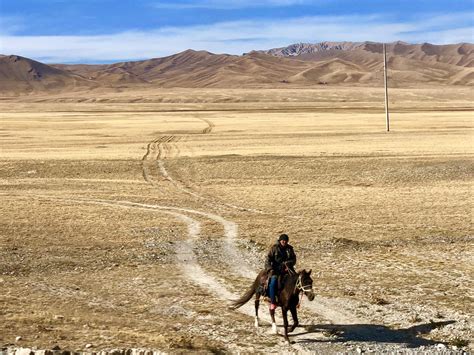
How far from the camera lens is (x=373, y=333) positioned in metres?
15.5

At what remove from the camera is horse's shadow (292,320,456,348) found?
49.0ft

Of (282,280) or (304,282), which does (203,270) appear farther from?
(304,282)

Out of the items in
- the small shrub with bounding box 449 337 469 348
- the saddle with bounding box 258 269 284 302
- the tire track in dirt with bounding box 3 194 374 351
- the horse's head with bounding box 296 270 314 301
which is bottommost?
the tire track in dirt with bounding box 3 194 374 351

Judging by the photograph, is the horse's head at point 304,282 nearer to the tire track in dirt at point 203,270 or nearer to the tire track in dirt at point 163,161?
the tire track in dirt at point 203,270

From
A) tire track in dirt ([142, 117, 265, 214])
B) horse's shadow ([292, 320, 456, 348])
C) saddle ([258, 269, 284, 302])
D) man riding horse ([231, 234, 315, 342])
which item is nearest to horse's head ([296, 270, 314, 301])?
man riding horse ([231, 234, 315, 342])

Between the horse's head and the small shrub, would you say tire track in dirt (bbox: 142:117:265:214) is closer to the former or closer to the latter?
the small shrub

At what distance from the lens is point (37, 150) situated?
66438 millimetres

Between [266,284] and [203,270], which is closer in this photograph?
[266,284]

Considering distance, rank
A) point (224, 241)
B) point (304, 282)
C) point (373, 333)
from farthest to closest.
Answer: point (224, 241) < point (373, 333) < point (304, 282)

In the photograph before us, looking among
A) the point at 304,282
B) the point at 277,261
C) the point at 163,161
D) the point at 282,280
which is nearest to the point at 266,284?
the point at 282,280

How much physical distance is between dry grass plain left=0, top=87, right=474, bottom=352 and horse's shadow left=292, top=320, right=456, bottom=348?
0.05 meters

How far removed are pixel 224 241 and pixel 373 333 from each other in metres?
12.5

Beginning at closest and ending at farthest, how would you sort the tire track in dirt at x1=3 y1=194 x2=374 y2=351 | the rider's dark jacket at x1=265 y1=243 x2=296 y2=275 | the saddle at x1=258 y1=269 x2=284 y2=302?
the saddle at x1=258 y1=269 x2=284 y2=302 < the rider's dark jacket at x1=265 y1=243 x2=296 y2=275 < the tire track in dirt at x1=3 y1=194 x2=374 y2=351

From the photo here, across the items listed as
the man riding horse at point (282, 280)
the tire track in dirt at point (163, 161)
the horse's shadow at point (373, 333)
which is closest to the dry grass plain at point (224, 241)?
the horse's shadow at point (373, 333)
